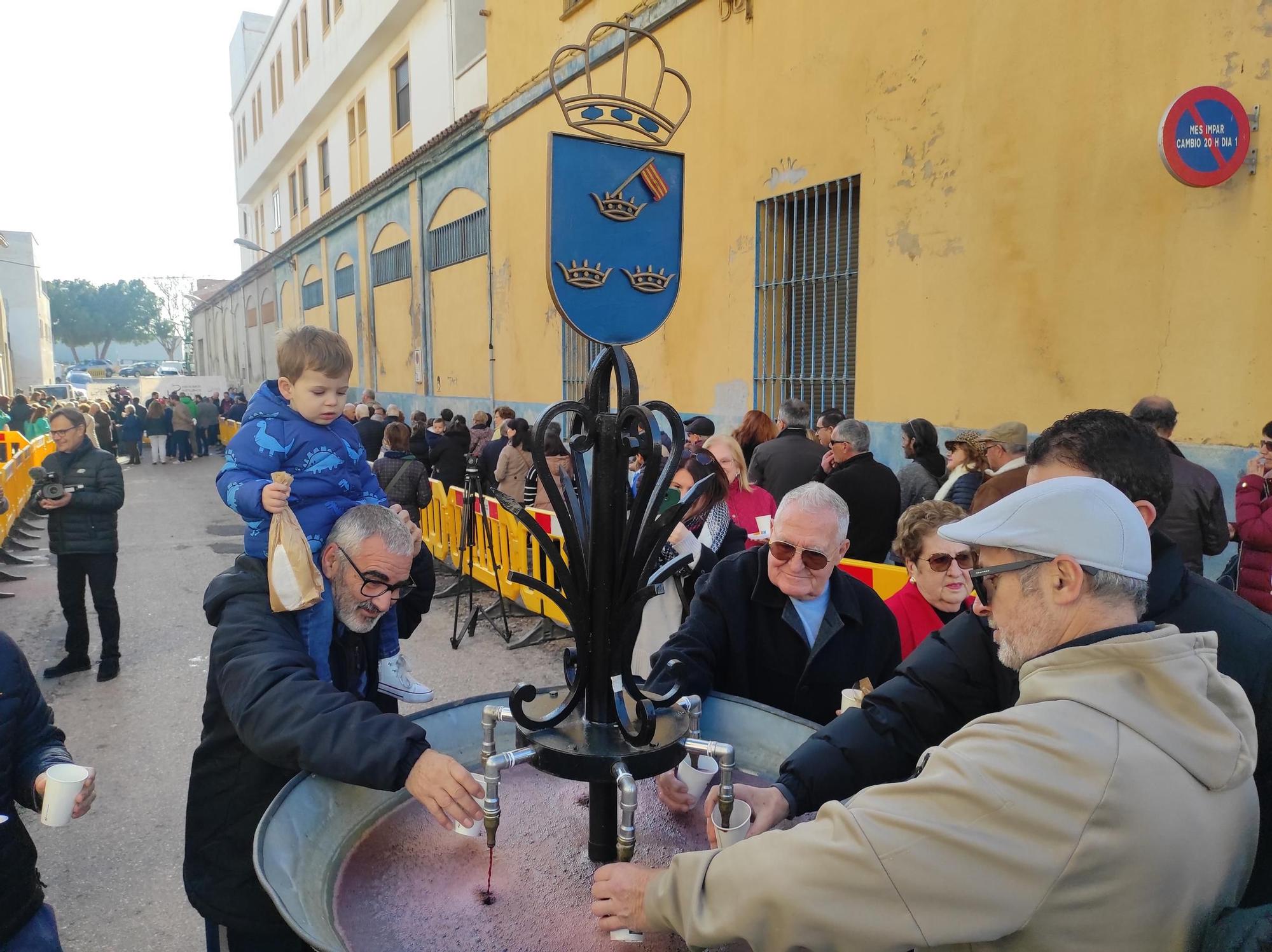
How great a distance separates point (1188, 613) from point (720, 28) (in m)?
10.2

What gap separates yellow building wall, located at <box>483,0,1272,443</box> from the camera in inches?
225

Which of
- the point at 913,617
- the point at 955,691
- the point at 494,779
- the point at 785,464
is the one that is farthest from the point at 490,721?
the point at 785,464

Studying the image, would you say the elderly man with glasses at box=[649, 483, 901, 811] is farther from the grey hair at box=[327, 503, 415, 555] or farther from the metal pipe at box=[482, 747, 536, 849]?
the metal pipe at box=[482, 747, 536, 849]

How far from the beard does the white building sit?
200 ft

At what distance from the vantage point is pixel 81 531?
6590 mm

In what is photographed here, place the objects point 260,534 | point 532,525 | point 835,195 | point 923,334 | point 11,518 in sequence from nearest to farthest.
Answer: point 532,525
point 260,534
point 923,334
point 835,195
point 11,518

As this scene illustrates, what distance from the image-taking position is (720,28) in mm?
10273

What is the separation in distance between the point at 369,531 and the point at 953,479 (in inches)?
186

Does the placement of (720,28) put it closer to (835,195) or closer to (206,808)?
(835,195)

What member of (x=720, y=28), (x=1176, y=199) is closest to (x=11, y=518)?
(x=720, y=28)

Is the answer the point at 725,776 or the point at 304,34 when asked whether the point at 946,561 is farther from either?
the point at 304,34

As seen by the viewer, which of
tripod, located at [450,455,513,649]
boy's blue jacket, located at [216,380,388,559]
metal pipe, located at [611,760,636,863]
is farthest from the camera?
tripod, located at [450,455,513,649]

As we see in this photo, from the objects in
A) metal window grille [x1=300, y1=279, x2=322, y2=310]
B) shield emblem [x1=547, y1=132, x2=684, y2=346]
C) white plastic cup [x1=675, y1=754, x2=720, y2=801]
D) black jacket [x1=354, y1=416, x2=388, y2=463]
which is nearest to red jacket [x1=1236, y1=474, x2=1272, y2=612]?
shield emblem [x1=547, y1=132, x2=684, y2=346]

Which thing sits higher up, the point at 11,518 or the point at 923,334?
the point at 923,334
